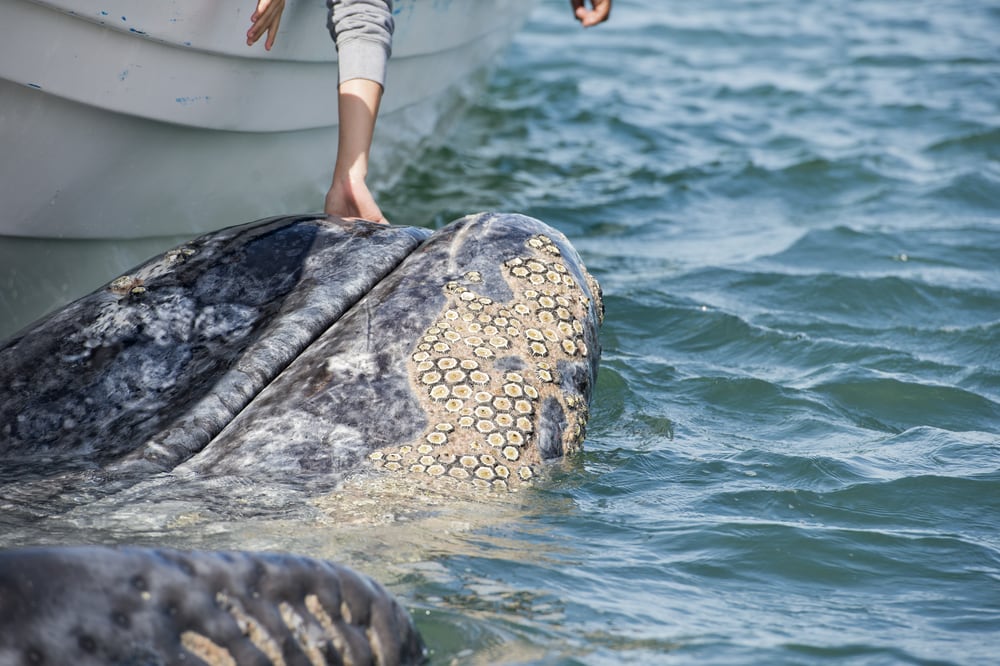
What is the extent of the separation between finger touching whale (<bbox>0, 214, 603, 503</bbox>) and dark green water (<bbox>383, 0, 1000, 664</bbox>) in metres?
0.33

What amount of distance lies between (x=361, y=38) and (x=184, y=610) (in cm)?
276

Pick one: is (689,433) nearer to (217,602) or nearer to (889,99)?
(217,602)

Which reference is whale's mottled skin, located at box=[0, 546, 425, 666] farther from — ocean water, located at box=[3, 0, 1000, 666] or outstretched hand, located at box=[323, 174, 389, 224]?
outstretched hand, located at box=[323, 174, 389, 224]

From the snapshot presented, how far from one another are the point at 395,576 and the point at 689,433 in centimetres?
178

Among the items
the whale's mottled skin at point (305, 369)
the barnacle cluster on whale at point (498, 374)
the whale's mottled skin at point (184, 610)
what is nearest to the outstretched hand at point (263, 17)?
the whale's mottled skin at point (305, 369)

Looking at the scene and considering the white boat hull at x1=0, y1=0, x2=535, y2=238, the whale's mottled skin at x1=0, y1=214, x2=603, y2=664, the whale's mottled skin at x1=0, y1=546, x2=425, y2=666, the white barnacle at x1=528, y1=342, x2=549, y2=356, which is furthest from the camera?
the white boat hull at x1=0, y1=0, x2=535, y2=238

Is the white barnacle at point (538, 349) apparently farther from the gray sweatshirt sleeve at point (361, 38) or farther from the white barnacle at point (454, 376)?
the gray sweatshirt sleeve at point (361, 38)

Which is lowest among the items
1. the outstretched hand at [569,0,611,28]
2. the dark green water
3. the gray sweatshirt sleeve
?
the dark green water

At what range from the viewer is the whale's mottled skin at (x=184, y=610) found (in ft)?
7.14

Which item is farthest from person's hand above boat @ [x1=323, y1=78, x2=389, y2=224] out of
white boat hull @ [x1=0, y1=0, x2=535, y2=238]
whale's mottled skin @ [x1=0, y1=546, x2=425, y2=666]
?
whale's mottled skin @ [x1=0, y1=546, x2=425, y2=666]

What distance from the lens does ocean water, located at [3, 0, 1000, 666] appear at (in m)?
3.03

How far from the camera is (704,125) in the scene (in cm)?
1061

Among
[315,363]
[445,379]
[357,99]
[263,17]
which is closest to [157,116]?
[263,17]

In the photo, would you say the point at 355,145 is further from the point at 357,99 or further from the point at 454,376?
the point at 454,376
